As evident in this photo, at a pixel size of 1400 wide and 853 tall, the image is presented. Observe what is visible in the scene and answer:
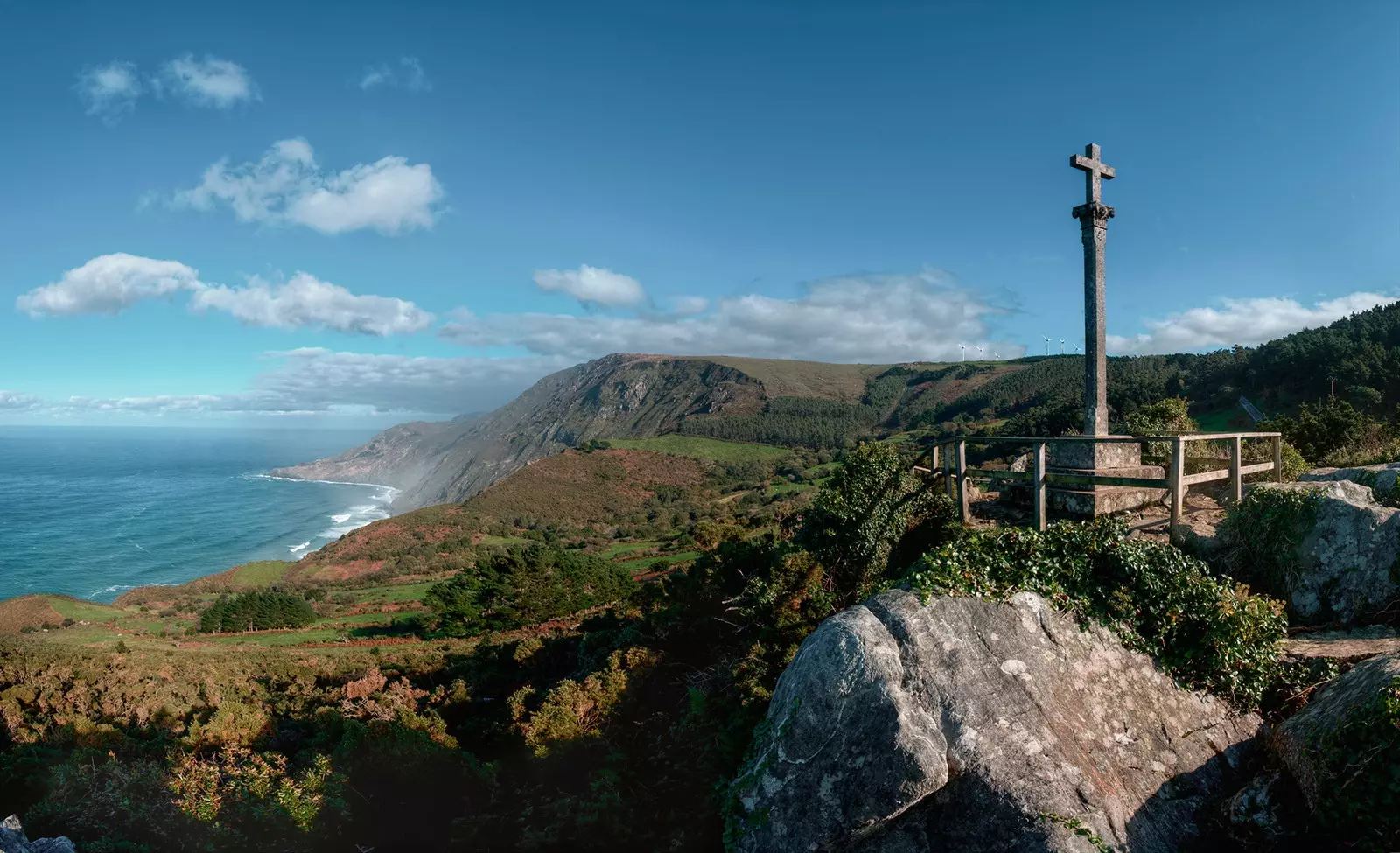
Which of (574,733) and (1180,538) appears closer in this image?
(1180,538)

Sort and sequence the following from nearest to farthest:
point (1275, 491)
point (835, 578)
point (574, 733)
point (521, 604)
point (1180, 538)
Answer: point (1275, 491) < point (1180, 538) < point (574, 733) < point (835, 578) < point (521, 604)

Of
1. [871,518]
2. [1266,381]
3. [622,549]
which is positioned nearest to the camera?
[871,518]

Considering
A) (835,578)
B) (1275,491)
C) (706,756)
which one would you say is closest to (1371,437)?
(1275,491)

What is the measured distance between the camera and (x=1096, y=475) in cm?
1021

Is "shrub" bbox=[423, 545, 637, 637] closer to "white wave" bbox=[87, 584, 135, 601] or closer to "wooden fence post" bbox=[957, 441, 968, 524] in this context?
"wooden fence post" bbox=[957, 441, 968, 524]

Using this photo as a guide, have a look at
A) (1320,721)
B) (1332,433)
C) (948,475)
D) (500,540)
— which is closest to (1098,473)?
(948,475)

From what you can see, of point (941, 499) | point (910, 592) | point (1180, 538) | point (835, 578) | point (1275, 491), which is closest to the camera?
point (910, 592)

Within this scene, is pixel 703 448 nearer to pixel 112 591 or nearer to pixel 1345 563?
pixel 112 591

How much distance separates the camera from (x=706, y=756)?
27.8 feet

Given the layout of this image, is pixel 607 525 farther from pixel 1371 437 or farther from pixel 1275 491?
pixel 1275 491

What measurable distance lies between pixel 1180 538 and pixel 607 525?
100m

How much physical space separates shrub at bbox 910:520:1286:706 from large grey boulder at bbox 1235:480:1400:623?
1.49 m

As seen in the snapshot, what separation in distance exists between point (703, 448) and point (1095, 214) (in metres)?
138

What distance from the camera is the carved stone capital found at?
1203cm
